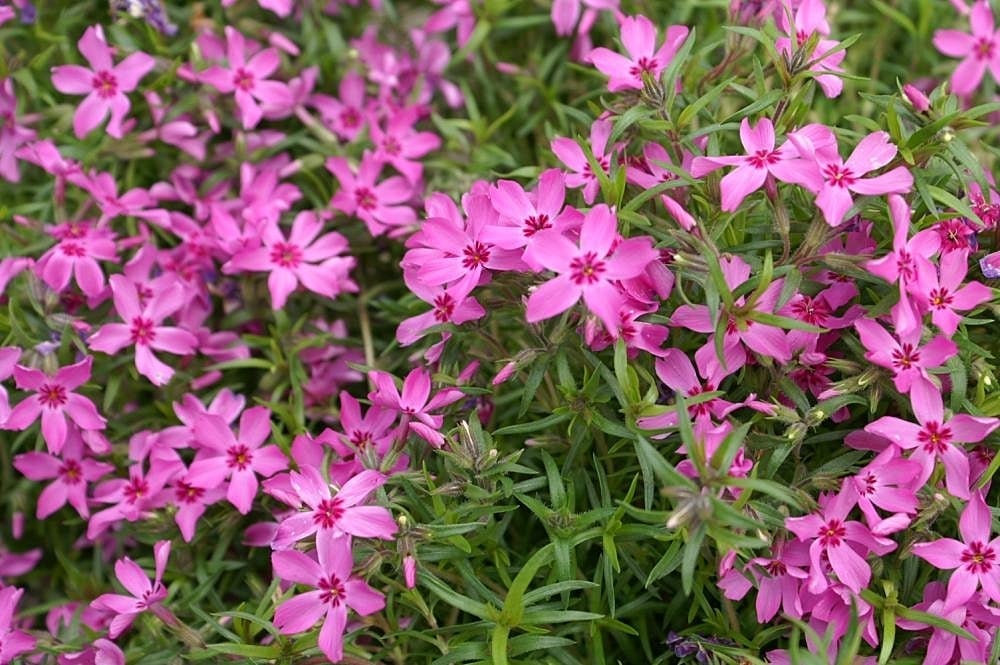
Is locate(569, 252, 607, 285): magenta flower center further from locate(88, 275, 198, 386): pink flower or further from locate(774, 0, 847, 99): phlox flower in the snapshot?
locate(88, 275, 198, 386): pink flower

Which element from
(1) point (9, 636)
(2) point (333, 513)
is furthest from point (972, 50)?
(1) point (9, 636)

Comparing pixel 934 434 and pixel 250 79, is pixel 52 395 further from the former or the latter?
pixel 934 434

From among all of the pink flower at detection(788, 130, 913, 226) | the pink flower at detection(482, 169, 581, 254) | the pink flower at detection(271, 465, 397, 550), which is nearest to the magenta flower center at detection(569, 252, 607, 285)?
the pink flower at detection(482, 169, 581, 254)

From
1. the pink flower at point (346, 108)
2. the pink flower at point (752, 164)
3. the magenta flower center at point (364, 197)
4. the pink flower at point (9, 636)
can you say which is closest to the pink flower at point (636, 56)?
the pink flower at point (752, 164)

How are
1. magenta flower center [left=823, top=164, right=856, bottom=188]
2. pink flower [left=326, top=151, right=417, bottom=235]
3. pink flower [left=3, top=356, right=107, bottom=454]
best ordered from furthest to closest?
pink flower [left=326, top=151, right=417, bottom=235], pink flower [left=3, top=356, right=107, bottom=454], magenta flower center [left=823, top=164, right=856, bottom=188]

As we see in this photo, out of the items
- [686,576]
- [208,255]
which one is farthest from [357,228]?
[686,576]

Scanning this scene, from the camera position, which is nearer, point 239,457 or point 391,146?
point 239,457
